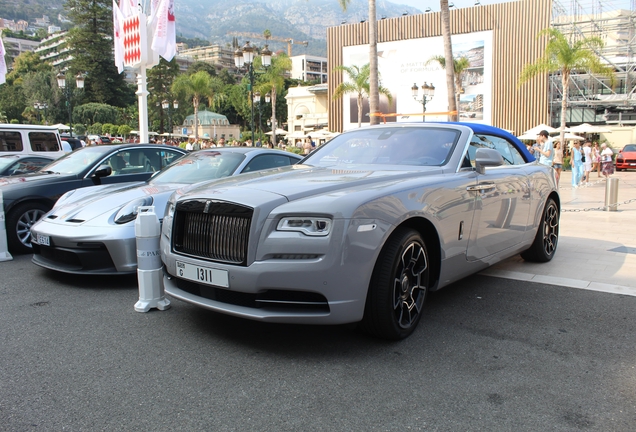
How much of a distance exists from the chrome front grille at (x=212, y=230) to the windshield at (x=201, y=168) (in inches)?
93.4

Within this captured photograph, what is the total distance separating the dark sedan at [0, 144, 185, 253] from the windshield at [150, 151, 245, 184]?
1.21m

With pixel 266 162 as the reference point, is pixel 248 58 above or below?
above

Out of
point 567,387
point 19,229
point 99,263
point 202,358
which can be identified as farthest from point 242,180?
point 19,229

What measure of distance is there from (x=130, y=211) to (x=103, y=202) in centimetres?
47

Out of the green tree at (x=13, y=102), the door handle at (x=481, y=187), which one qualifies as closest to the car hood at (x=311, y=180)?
the door handle at (x=481, y=187)

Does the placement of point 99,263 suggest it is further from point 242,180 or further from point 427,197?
point 427,197

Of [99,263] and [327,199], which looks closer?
[327,199]

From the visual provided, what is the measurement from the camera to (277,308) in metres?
3.36

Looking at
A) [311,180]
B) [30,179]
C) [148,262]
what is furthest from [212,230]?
[30,179]

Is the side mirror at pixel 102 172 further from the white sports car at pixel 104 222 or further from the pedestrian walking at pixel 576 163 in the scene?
the pedestrian walking at pixel 576 163

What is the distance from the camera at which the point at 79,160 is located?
25.5 feet

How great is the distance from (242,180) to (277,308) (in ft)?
3.82

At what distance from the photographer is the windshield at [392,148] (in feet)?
15.3

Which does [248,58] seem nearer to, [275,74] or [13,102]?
[275,74]
